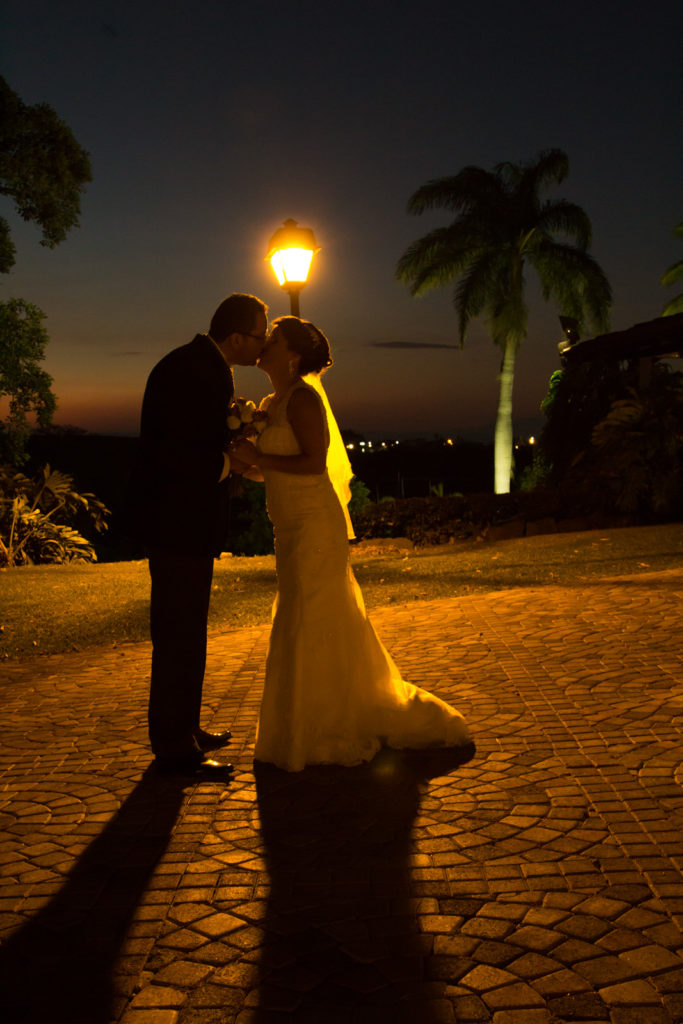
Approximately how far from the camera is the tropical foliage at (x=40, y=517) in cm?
1697

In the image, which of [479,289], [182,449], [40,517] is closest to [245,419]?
[182,449]

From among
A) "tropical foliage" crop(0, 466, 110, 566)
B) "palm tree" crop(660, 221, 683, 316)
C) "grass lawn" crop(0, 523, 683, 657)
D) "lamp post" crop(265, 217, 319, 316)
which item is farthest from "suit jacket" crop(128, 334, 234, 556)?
"palm tree" crop(660, 221, 683, 316)

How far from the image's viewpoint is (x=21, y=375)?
1833 cm

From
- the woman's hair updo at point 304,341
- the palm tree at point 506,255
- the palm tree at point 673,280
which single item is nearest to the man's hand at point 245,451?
the woman's hair updo at point 304,341

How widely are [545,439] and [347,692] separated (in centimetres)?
1900

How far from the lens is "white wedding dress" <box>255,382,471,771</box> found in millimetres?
4441

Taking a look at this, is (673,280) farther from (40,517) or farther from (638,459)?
(40,517)

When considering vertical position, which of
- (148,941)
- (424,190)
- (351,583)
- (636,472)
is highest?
(424,190)

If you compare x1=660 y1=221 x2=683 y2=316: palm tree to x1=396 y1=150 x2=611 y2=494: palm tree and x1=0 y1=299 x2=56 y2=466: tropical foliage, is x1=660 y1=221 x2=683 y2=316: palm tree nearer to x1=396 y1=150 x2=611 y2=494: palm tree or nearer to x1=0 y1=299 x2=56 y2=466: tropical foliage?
x1=396 y1=150 x2=611 y2=494: palm tree

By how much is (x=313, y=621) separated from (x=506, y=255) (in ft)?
85.4

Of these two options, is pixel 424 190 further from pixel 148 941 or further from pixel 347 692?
pixel 148 941

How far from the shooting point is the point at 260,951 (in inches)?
109

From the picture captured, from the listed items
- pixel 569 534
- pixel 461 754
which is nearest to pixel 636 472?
pixel 569 534

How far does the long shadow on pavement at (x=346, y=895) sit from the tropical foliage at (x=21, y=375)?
15853 millimetres
